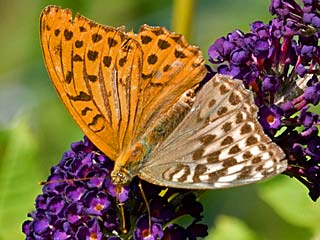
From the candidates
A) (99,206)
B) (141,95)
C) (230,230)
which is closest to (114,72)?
(141,95)

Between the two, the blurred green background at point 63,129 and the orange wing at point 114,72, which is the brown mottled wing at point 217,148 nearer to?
the orange wing at point 114,72

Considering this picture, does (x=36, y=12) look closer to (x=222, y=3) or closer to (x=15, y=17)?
(x=15, y=17)

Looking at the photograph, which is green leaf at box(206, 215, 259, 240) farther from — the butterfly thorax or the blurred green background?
the butterfly thorax

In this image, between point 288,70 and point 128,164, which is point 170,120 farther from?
point 288,70

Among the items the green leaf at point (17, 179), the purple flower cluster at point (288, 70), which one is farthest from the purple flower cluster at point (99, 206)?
the green leaf at point (17, 179)

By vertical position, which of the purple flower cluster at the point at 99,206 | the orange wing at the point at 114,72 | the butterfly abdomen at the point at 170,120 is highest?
the orange wing at the point at 114,72

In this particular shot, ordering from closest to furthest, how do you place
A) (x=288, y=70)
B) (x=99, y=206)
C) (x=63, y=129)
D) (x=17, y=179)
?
1. (x=99, y=206)
2. (x=288, y=70)
3. (x=17, y=179)
4. (x=63, y=129)
